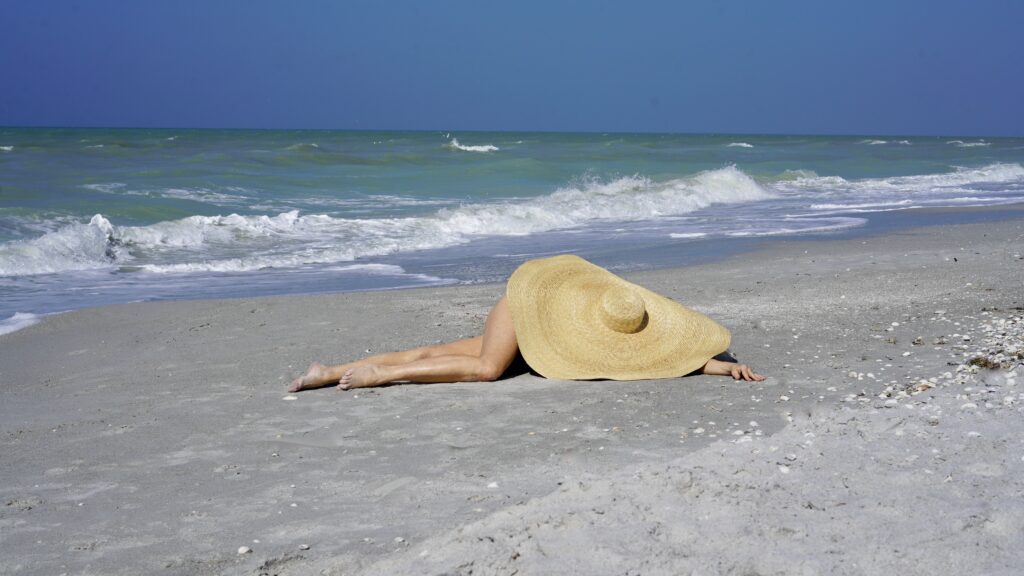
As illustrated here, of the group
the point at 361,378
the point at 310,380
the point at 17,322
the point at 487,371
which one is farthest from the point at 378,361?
the point at 17,322

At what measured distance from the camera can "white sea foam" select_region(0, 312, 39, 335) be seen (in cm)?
796

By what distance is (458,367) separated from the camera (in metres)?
5.68

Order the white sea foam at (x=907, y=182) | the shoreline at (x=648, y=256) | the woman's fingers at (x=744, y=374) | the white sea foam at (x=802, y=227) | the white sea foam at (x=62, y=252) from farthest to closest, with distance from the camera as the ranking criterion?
1. the white sea foam at (x=907, y=182)
2. the white sea foam at (x=802, y=227)
3. the white sea foam at (x=62, y=252)
4. the shoreline at (x=648, y=256)
5. the woman's fingers at (x=744, y=374)

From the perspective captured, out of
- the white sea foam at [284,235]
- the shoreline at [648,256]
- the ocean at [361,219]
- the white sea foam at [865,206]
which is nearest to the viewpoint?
the shoreline at [648,256]

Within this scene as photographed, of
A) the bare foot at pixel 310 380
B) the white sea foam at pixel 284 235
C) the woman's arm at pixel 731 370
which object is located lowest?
the white sea foam at pixel 284 235

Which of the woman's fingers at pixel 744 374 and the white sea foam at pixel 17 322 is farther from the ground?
the woman's fingers at pixel 744 374

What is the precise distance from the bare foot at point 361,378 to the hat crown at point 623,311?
135cm

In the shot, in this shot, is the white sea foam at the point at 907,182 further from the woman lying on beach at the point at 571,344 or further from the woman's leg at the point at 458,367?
the woman's leg at the point at 458,367

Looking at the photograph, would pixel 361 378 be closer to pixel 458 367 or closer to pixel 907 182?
pixel 458 367

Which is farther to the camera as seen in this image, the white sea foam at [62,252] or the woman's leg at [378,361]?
the white sea foam at [62,252]

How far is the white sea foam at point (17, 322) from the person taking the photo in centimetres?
796

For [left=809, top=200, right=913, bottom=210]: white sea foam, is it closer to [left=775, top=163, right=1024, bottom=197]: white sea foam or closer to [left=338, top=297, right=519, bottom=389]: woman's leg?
[left=775, top=163, right=1024, bottom=197]: white sea foam

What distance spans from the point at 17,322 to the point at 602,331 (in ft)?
17.6

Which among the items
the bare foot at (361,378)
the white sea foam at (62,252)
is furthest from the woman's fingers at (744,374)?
the white sea foam at (62,252)
